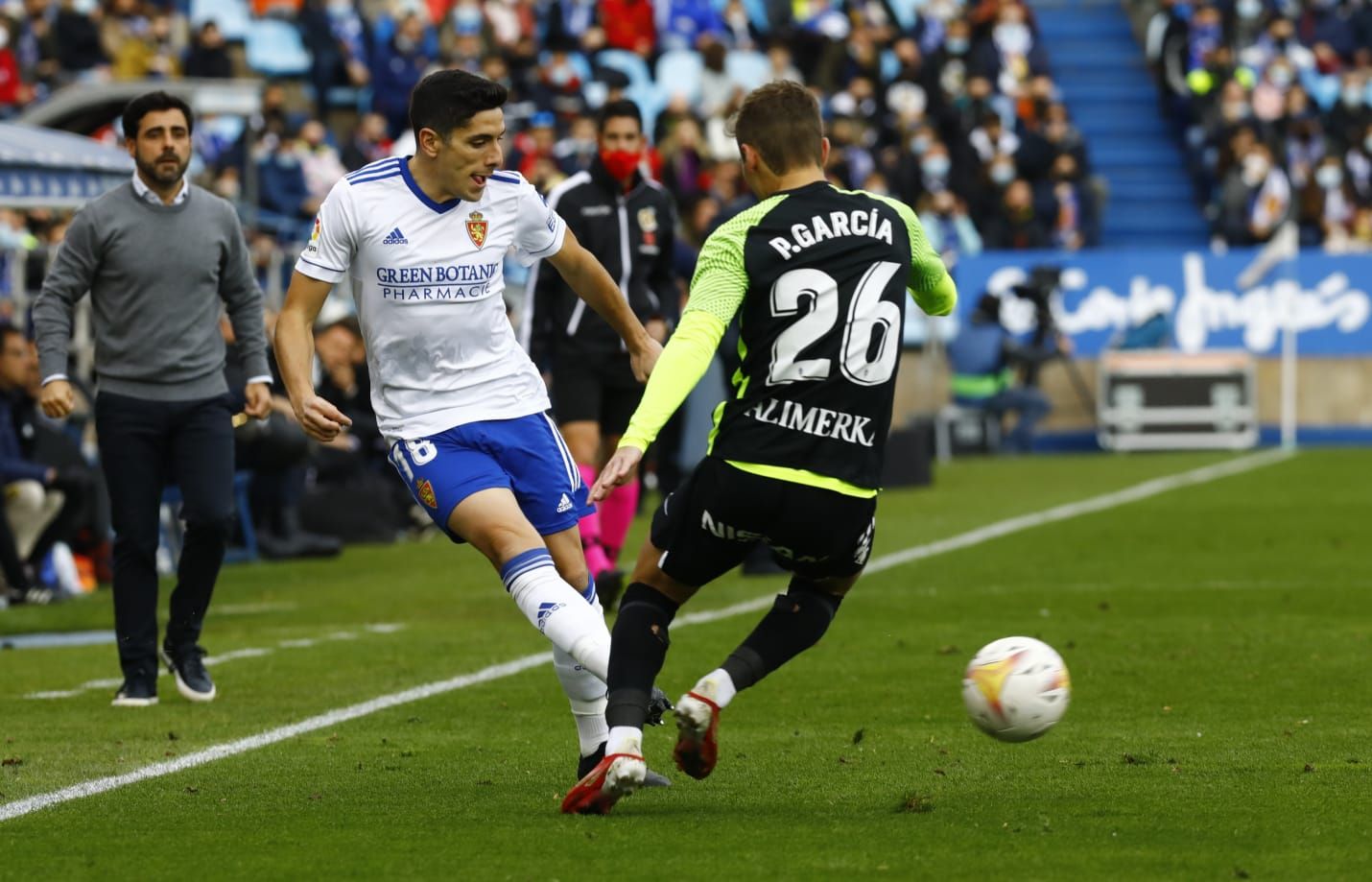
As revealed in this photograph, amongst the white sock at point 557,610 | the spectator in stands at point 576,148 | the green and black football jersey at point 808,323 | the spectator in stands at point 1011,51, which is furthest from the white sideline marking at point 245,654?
the spectator in stands at point 1011,51

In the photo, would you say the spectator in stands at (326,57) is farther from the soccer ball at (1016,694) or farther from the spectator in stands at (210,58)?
the soccer ball at (1016,694)

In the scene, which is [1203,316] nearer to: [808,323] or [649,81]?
[649,81]

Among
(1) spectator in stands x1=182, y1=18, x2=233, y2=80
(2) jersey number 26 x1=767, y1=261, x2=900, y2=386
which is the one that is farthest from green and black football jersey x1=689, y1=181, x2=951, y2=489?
(1) spectator in stands x1=182, y1=18, x2=233, y2=80

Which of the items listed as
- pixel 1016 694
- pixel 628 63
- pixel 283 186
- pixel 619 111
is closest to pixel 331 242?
pixel 1016 694

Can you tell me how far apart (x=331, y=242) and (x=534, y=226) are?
585mm

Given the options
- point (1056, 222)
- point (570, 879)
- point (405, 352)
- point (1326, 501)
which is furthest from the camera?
point (1056, 222)

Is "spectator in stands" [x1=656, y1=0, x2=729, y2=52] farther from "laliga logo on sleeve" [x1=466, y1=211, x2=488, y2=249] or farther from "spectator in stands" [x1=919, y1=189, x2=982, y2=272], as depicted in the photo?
"laliga logo on sleeve" [x1=466, y1=211, x2=488, y2=249]

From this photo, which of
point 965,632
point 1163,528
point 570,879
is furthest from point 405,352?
point 1163,528

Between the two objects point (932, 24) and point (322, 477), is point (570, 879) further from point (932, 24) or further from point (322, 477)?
point (932, 24)

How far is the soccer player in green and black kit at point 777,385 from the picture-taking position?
20.5 ft

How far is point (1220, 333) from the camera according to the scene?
27.4 m

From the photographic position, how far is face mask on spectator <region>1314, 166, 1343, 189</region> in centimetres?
3022

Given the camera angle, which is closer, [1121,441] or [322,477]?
[322,477]

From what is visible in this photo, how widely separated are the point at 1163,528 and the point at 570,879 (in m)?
11.8
